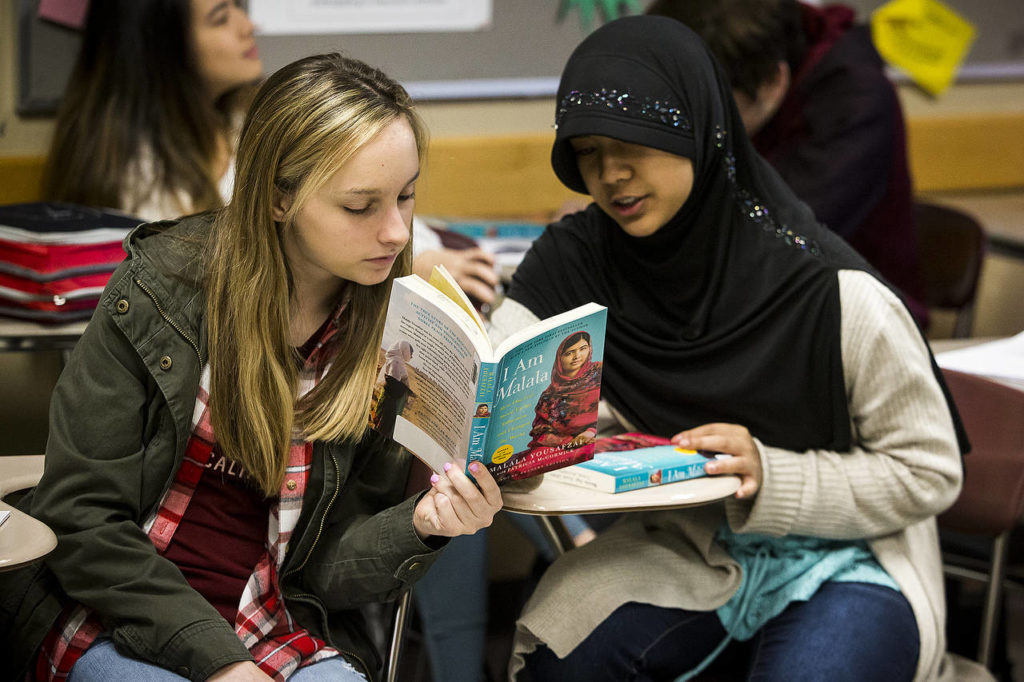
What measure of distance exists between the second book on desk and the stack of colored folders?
40.3 inches

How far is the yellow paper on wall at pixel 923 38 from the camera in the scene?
142 inches

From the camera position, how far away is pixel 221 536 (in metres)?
1.48

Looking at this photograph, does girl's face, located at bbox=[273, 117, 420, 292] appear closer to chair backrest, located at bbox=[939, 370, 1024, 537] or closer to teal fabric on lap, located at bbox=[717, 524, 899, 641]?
teal fabric on lap, located at bbox=[717, 524, 899, 641]

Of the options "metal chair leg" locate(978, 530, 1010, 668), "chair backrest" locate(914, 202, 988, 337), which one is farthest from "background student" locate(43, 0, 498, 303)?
"chair backrest" locate(914, 202, 988, 337)

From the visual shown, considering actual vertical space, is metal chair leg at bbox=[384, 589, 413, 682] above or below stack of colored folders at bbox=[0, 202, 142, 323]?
below

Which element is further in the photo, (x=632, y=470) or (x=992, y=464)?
(x=992, y=464)

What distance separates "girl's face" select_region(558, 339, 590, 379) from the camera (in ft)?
4.28

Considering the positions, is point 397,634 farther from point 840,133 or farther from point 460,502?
point 840,133

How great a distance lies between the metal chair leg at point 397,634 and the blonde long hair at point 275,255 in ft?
0.89

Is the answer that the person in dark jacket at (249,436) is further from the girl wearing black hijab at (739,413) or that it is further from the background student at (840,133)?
the background student at (840,133)

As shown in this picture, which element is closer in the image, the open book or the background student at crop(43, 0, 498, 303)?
the open book

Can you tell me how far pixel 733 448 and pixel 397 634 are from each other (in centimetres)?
56

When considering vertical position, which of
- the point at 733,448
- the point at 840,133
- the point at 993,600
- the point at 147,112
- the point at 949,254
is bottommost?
the point at 993,600

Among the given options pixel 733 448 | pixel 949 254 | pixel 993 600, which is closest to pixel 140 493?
pixel 733 448
